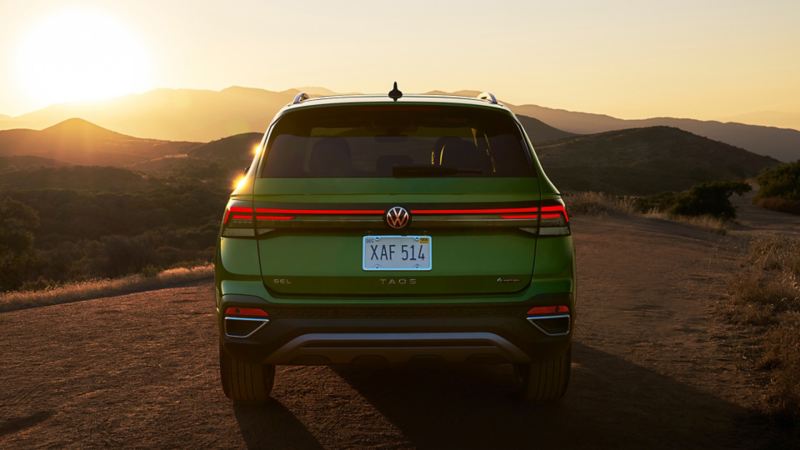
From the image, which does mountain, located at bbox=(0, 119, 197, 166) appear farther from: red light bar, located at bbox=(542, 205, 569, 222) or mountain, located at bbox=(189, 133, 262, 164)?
red light bar, located at bbox=(542, 205, 569, 222)

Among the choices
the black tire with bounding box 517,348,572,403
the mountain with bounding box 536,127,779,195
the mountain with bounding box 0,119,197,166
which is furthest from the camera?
the mountain with bounding box 0,119,197,166

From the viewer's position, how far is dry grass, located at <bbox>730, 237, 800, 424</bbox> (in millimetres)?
5152

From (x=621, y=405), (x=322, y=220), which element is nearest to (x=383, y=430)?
(x=322, y=220)

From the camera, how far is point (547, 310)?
13.7 ft

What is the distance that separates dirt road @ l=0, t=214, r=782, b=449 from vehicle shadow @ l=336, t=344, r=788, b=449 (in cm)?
1

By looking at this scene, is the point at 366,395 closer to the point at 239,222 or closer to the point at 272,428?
the point at 272,428

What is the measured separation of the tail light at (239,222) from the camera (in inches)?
163

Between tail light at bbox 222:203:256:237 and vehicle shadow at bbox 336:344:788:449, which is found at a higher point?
tail light at bbox 222:203:256:237

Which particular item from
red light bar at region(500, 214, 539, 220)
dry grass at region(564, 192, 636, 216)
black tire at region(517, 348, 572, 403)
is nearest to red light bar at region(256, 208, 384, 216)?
red light bar at region(500, 214, 539, 220)

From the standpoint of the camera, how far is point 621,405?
516 cm

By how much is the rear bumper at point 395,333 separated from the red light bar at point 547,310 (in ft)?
0.11

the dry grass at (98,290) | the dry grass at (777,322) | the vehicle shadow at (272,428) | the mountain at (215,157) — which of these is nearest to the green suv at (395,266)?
the vehicle shadow at (272,428)

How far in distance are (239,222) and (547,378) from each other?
215cm

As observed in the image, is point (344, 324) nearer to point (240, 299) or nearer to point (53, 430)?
point (240, 299)
